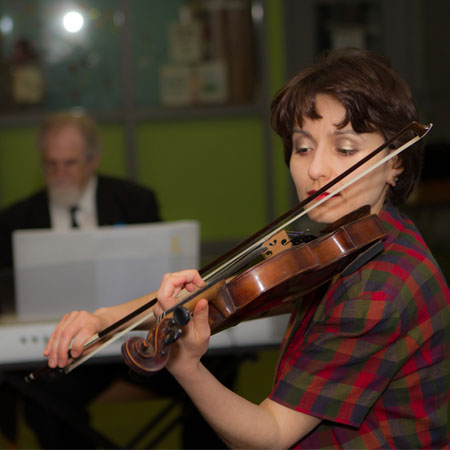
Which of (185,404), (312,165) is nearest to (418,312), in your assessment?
(312,165)

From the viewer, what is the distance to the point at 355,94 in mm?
865

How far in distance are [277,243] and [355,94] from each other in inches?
8.3

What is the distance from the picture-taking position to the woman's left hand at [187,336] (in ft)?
2.46

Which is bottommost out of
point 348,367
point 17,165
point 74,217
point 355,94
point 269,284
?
point 348,367

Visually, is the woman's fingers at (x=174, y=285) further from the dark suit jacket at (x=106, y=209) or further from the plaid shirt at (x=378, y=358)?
the dark suit jacket at (x=106, y=209)

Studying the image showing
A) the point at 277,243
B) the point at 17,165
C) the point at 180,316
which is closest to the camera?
the point at 180,316

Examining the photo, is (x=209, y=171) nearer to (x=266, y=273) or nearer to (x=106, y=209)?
(x=106, y=209)

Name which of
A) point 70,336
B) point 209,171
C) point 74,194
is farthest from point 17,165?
point 70,336

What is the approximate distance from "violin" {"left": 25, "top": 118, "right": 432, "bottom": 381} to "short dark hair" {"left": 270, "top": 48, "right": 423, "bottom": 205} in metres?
0.04

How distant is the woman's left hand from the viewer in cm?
75

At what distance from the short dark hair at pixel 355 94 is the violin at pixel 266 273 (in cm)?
4

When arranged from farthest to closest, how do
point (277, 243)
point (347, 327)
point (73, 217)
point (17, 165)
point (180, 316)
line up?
point (17, 165) < point (73, 217) < point (277, 243) < point (347, 327) < point (180, 316)

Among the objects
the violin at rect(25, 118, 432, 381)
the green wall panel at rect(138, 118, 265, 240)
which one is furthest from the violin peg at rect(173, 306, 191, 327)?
the green wall panel at rect(138, 118, 265, 240)

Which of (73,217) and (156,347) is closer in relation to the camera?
(156,347)
